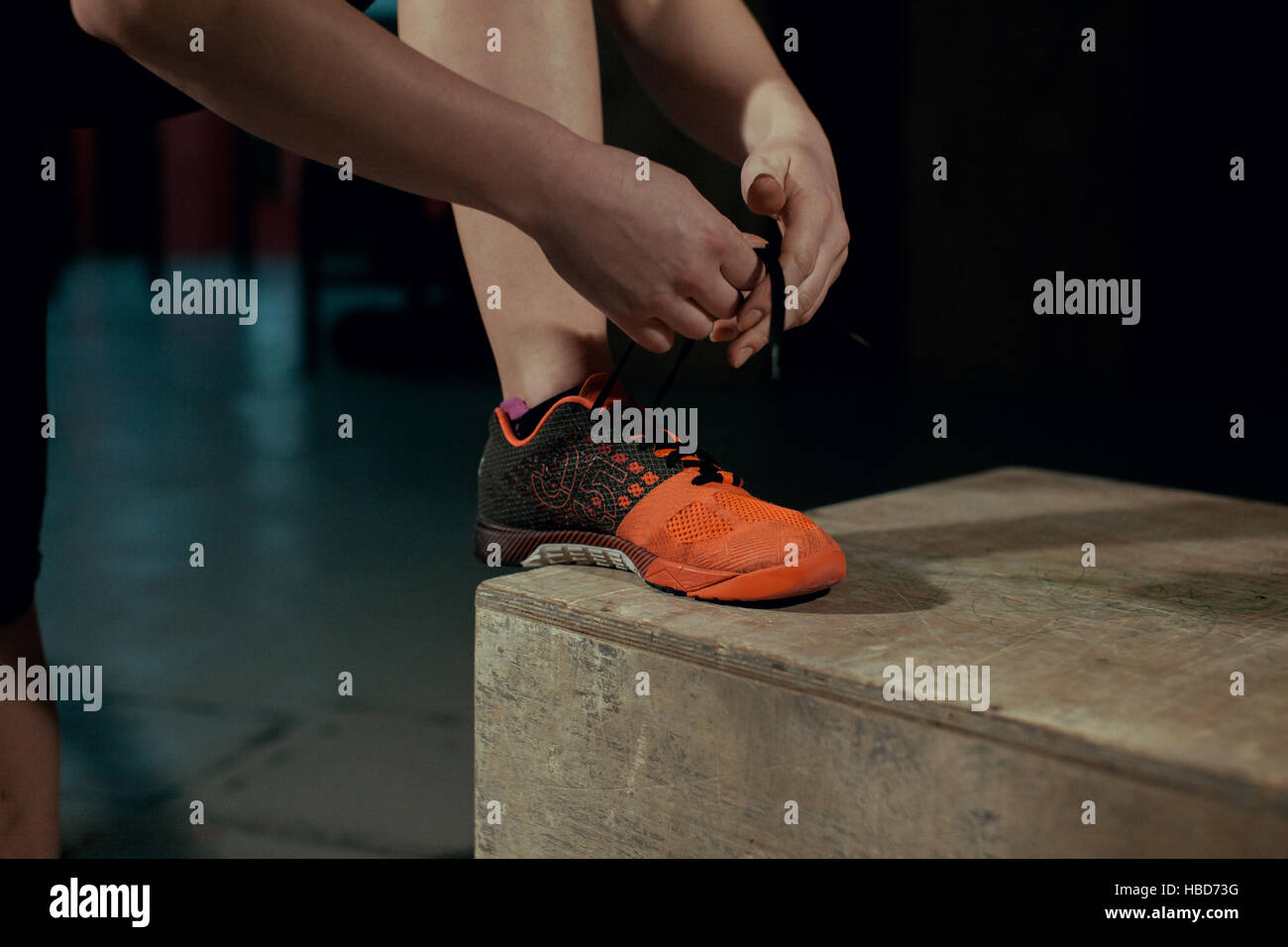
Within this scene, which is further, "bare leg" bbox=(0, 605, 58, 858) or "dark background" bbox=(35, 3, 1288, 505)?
"dark background" bbox=(35, 3, 1288, 505)

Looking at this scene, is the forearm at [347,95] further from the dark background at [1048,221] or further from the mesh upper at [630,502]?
the dark background at [1048,221]

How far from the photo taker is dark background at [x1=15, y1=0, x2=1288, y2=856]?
1.20 meters

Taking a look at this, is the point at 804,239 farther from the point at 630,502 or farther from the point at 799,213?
the point at 630,502

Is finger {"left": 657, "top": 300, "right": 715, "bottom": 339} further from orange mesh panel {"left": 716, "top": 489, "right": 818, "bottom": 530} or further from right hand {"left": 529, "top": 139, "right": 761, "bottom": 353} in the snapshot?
orange mesh panel {"left": 716, "top": 489, "right": 818, "bottom": 530}

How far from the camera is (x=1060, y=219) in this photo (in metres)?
4.16

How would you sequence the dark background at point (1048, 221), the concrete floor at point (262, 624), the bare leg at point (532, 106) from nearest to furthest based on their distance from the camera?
the bare leg at point (532, 106) < the concrete floor at point (262, 624) < the dark background at point (1048, 221)

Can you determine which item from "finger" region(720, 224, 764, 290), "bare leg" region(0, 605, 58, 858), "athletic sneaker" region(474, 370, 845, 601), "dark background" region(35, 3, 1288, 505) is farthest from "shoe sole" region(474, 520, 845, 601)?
"dark background" region(35, 3, 1288, 505)

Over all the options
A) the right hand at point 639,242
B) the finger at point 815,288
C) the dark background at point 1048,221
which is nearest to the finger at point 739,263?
the right hand at point 639,242

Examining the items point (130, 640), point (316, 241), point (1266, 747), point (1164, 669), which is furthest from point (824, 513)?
point (316, 241)

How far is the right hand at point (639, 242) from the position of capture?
630 millimetres

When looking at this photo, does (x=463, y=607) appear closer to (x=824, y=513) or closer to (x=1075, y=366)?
(x=824, y=513)

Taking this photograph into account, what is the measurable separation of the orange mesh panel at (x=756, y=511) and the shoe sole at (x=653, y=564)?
3cm

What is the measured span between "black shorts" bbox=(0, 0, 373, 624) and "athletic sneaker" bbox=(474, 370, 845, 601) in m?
0.35

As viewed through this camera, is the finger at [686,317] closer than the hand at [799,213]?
Yes
